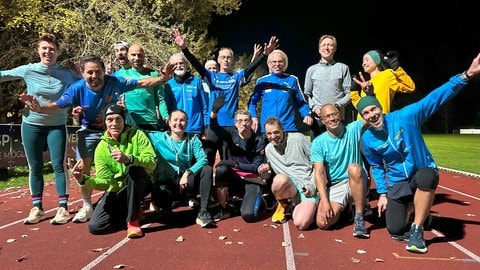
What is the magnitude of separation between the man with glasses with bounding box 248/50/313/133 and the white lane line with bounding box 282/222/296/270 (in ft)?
4.99

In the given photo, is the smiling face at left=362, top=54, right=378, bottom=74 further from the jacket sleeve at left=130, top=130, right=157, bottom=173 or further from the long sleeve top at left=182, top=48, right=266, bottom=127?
the jacket sleeve at left=130, top=130, right=157, bottom=173

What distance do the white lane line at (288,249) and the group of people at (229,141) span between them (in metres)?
0.17

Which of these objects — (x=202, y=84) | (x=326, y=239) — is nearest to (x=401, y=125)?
(x=326, y=239)

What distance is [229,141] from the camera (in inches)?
232

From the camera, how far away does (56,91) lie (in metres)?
5.32

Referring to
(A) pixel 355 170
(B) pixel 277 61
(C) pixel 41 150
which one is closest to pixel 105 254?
(C) pixel 41 150

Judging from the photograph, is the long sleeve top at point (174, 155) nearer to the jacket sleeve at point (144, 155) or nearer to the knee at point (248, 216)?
the jacket sleeve at point (144, 155)

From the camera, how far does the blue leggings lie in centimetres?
532

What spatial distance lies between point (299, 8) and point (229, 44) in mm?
8677

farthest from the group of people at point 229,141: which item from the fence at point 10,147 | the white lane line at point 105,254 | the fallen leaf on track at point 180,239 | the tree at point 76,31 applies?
Result: the tree at point 76,31

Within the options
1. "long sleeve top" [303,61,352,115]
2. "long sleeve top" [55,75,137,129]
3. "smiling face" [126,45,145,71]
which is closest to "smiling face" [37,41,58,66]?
"long sleeve top" [55,75,137,129]

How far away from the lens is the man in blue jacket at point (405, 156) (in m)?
4.30

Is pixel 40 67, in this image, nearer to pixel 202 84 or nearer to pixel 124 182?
pixel 124 182

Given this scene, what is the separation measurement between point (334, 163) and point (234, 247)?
152 centimetres
